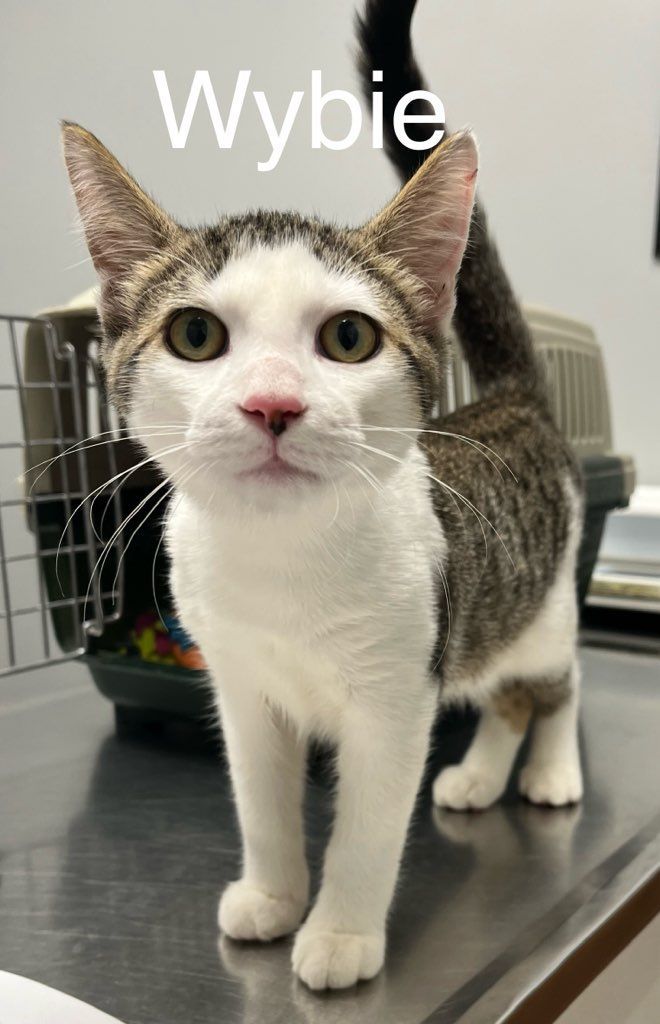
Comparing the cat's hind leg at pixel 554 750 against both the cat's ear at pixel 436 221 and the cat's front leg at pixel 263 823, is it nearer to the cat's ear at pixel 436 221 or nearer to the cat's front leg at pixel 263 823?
the cat's front leg at pixel 263 823

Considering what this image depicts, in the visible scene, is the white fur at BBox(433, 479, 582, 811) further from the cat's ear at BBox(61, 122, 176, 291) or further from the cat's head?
the cat's ear at BBox(61, 122, 176, 291)

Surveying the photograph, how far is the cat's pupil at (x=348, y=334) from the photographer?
20.3 inches

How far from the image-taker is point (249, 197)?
0.80 meters

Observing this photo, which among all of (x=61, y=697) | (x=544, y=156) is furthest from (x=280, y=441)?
(x=544, y=156)

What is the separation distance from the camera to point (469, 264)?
2.91 ft

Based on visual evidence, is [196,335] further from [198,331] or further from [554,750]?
[554,750]

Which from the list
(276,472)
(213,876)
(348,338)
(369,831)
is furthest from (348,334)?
(213,876)

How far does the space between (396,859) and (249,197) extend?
0.57 m

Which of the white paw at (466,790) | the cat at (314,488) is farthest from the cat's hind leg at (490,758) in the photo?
the cat at (314,488)

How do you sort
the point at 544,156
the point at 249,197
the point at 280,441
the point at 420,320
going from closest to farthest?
the point at 280,441 → the point at 420,320 → the point at 249,197 → the point at 544,156

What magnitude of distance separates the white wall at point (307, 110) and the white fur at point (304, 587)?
0.71 feet

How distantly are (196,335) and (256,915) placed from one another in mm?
411

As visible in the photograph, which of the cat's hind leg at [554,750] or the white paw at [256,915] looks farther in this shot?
the cat's hind leg at [554,750]

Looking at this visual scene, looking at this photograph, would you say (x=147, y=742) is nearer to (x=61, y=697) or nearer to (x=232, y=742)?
(x=61, y=697)
